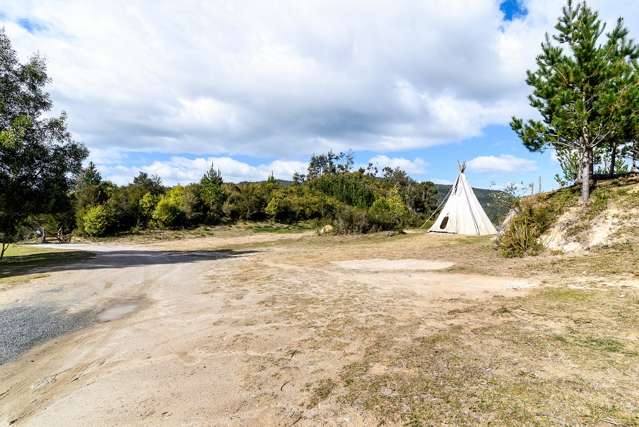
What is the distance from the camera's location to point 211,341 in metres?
5.07

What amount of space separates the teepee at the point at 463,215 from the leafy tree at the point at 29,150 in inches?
774

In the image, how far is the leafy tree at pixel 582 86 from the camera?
445 inches

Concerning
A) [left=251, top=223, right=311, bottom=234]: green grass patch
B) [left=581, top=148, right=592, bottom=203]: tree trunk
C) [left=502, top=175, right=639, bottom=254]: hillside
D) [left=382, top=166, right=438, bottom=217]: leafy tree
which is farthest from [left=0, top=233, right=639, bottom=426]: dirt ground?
[left=382, top=166, right=438, bottom=217]: leafy tree

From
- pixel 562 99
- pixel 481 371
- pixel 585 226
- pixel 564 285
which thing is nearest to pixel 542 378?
pixel 481 371

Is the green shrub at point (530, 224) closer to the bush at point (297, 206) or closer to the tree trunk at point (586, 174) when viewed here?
the tree trunk at point (586, 174)

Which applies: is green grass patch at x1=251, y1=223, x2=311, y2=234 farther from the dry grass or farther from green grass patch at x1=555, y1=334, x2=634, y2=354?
green grass patch at x1=555, y1=334, x2=634, y2=354

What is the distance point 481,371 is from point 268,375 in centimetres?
239

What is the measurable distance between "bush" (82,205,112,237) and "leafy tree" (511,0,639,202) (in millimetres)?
29878

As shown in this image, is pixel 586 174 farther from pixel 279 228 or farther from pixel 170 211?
pixel 170 211

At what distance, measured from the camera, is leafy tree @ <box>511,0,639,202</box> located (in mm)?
11297

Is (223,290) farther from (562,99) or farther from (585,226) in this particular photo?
(562,99)

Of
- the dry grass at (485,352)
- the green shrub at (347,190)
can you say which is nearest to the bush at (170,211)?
the green shrub at (347,190)

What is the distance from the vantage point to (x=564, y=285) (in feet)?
25.0

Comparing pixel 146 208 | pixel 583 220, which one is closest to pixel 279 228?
pixel 146 208
